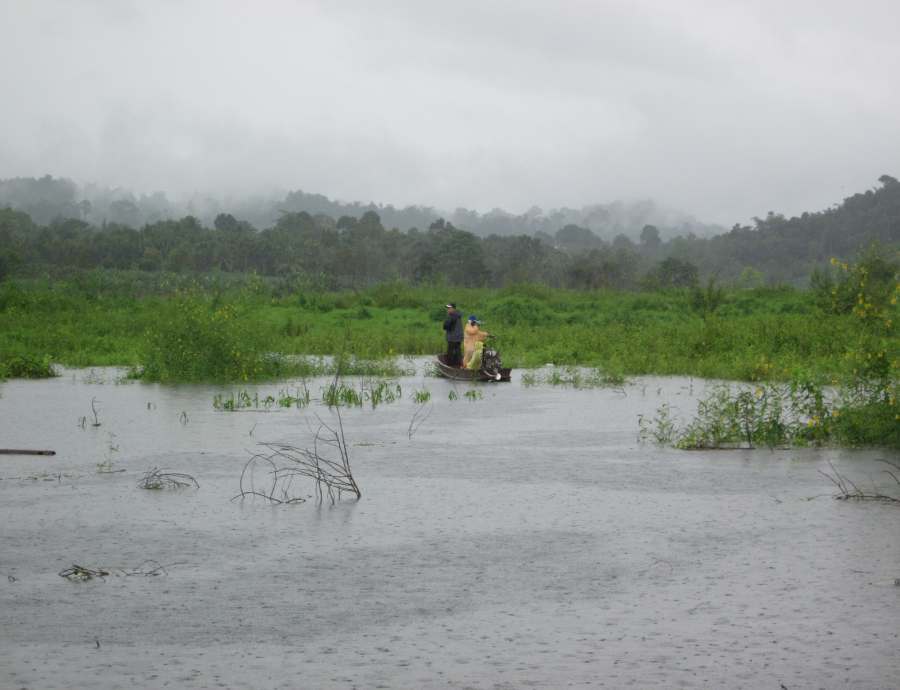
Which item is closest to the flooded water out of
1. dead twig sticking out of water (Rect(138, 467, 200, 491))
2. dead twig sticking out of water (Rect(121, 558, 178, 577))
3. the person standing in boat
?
dead twig sticking out of water (Rect(121, 558, 178, 577))

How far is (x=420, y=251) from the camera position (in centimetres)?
7975

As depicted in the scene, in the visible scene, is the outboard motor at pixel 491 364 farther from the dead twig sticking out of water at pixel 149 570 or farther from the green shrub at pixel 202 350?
the dead twig sticking out of water at pixel 149 570

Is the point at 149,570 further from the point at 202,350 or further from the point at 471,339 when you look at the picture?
the point at 471,339

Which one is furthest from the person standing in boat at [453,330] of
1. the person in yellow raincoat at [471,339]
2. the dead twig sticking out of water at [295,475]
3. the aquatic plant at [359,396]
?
the dead twig sticking out of water at [295,475]

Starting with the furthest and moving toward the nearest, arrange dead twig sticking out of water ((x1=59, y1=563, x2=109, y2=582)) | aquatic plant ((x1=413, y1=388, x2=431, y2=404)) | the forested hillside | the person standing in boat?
the forested hillside → the person standing in boat → aquatic plant ((x1=413, y1=388, x2=431, y2=404)) → dead twig sticking out of water ((x1=59, y1=563, x2=109, y2=582))

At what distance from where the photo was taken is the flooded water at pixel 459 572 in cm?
615

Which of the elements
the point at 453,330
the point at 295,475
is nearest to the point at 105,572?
the point at 295,475

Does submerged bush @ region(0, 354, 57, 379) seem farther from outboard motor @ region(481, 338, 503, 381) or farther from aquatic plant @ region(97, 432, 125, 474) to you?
aquatic plant @ region(97, 432, 125, 474)

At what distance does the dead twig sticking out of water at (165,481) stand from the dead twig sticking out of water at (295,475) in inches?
21.2

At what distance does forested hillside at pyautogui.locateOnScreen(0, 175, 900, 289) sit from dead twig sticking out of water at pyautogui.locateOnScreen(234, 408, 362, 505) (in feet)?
163

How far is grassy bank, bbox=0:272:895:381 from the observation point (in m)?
22.2

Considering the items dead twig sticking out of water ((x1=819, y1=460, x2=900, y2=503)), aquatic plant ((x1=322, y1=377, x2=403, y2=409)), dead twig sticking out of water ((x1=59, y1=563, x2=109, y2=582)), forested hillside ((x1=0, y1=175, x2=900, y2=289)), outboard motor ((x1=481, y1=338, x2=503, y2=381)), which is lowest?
dead twig sticking out of water ((x1=59, y1=563, x2=109, y2=582))

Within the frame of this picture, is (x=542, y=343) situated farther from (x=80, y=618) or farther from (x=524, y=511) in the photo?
(x=80, y=618)

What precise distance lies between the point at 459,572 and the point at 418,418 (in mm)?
8930
